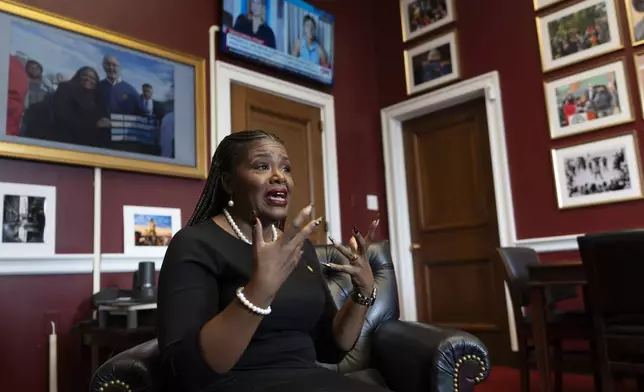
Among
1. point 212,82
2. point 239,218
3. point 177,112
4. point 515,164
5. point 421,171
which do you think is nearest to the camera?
point 239,218

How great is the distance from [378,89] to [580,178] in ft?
6.26

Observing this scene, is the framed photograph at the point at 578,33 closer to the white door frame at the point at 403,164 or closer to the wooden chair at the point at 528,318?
the white door frame at the point at 403,164

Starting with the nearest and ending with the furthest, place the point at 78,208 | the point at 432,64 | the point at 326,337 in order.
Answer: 1. the point at 326,337
2. the point at 78,208
3. the point at 432,64

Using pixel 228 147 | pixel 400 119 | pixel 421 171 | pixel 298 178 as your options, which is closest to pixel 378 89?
pixel 400 119

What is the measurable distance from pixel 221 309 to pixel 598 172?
3.01 meters

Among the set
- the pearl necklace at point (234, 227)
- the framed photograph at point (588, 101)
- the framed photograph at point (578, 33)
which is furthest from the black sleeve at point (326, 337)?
the framed photograph at point (578, 33)

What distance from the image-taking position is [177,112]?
10.5ft

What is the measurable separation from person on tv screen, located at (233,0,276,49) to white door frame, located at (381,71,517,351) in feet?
4.34

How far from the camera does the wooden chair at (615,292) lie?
2.08 meters

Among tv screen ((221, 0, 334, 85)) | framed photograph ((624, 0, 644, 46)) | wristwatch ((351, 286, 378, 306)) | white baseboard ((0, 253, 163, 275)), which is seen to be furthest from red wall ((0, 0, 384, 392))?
framed photograph ((624, 0, 644, 46))

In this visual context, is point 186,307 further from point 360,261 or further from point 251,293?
point 360,261

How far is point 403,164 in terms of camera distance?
179 inches

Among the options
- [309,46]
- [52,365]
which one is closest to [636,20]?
[309,46]

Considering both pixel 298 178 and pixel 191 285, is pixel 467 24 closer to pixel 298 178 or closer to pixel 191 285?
pixel 298 178
